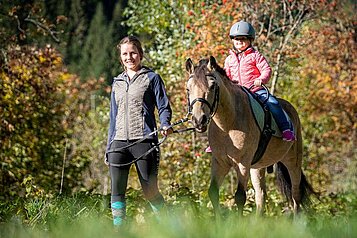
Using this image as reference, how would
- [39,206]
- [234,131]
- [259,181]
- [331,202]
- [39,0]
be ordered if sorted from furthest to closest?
1. [39,0]
2. [331,202]
3. [259,181]
4. [234,131]
5. [39,206]

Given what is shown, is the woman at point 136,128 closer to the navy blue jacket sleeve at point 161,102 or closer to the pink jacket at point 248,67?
the navy blue jacket sleeve at point 161,102

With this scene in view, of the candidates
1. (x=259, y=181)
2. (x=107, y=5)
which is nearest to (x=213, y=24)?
(x=259, y=181)

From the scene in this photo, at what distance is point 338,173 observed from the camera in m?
18.1

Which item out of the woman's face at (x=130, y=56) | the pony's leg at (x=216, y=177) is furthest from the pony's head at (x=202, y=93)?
A: the pony's leg at (x=216, y=177)

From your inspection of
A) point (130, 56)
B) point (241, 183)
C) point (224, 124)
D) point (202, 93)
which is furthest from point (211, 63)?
point (241, 183)

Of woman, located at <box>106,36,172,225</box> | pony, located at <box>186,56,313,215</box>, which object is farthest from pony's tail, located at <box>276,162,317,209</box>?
woman, located at <box>106,36,172,225</box>

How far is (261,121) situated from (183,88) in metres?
6.68

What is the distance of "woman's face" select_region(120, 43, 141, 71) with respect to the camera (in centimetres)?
484

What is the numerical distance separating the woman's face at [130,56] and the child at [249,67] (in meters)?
1.16

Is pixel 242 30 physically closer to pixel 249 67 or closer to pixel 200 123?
pixel 249 67

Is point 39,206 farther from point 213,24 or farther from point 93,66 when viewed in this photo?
point 93,66

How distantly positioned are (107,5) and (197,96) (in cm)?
6916

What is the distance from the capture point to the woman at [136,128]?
4.75m

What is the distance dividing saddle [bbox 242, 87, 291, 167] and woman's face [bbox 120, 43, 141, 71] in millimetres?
1153
